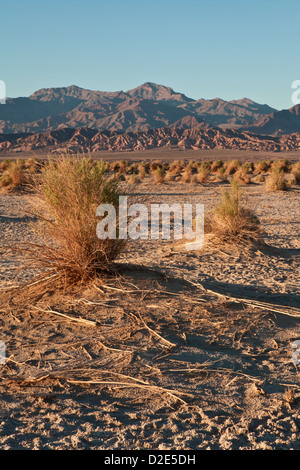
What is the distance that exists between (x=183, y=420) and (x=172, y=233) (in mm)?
8237

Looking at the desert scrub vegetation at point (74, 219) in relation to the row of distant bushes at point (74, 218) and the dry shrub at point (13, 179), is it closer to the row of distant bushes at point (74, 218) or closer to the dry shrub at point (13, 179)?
the row of distant bushes at point (74, 218)

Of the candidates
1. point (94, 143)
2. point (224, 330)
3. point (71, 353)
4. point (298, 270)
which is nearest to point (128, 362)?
point (71, 353)

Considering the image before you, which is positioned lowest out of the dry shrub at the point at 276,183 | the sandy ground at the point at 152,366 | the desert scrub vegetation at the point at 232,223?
the sandy ground at the point at 152,366

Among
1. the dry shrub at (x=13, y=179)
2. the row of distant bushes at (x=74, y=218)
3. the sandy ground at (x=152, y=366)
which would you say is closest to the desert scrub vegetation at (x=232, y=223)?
the sandy ground at (x=152, y=366)

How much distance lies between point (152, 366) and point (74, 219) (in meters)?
2.11

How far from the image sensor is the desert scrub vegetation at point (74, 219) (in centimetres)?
520

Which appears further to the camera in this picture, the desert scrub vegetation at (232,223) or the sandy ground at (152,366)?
the desert scrub vegetation at (232,223)

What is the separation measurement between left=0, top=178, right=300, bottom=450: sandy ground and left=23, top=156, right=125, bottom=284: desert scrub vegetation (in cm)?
29

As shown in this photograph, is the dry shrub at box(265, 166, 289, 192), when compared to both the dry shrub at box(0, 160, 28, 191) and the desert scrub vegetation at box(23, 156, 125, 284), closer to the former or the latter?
the dry shrub at box(0, 160, 28, 191)

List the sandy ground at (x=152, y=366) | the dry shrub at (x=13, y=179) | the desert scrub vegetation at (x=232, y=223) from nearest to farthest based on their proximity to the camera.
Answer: the sandy ground at (x=152, y=366)
the desert scrub vegetation at (x=232, y=223)
the dry shrub at (x=13, y=179)

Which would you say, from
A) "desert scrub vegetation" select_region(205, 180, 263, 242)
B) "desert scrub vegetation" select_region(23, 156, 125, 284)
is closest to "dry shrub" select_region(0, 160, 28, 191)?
"desert scrub vegetation" select_region(205, 180, 263, 242)

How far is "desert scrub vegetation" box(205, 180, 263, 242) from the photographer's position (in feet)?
29.8

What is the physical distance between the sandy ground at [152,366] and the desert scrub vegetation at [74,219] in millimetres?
290

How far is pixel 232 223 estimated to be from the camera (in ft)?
29.9
